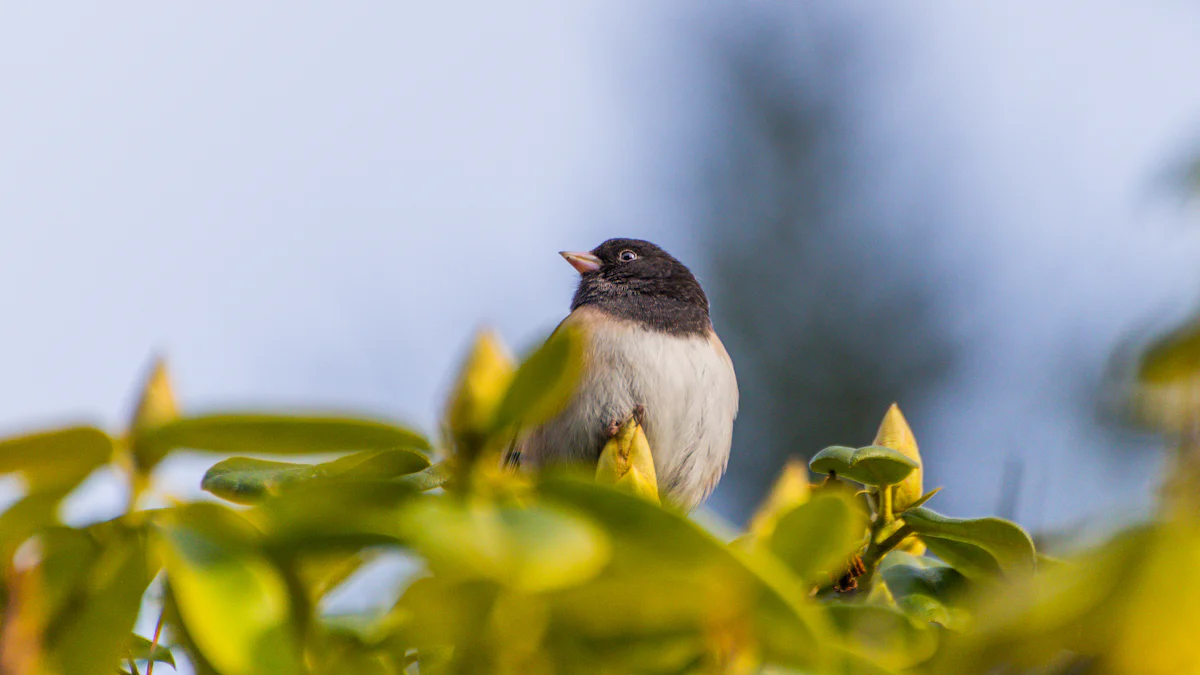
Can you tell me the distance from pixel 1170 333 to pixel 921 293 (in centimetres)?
785

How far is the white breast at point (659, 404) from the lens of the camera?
2230 millimetres

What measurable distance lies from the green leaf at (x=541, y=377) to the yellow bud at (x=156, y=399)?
14cm

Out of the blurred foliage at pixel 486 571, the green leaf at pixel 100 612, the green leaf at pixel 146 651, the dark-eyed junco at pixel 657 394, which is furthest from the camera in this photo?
the dark-eyed junco at pixel 657 394

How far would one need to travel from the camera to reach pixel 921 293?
314 inches

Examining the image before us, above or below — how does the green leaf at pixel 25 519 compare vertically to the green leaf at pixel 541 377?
below

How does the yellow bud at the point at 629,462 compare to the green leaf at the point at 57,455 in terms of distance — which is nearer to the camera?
the green leaf at the point at 57,455

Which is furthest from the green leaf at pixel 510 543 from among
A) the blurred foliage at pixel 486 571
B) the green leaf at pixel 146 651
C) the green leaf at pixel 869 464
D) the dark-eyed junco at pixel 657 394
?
the dark-eyed junco at pixel 657 394

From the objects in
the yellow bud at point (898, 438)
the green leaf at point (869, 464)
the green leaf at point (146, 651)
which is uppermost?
the yellow bud at point (898, 438)

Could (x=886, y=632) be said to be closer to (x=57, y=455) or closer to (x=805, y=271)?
(x=57, y=455)

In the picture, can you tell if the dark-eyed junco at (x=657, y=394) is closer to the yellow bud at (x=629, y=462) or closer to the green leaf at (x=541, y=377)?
the yellow bud at (x=629, y=462)

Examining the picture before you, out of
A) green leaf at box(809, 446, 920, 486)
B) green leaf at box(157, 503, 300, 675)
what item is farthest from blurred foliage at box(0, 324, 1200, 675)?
green leaf at box(809, 446, 920, 486)

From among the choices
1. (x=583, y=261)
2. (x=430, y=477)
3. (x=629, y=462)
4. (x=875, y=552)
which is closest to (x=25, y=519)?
(x=430, y=477)

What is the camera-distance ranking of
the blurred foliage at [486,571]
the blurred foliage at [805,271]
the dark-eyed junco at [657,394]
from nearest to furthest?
1. the blurred foliage at [486,571]
2. the dark-eyed junco at [657,394]
3. the blurred foliage at [805,271]

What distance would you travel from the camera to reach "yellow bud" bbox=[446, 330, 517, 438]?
354mm
